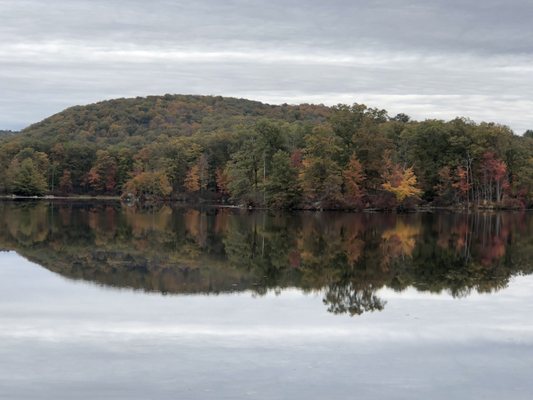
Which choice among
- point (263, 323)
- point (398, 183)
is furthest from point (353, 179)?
point (263, 323)

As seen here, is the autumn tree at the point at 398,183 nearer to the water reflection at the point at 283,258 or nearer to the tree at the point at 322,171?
the tree at the point at 322,171

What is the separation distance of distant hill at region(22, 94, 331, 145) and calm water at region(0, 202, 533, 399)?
107 metres

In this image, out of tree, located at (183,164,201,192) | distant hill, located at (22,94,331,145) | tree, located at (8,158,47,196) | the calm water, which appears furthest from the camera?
distant hill, located at (22,94,331,145)

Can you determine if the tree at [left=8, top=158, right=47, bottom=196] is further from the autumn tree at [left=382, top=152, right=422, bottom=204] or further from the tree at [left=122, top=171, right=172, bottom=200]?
the autumn tree at [left=382, top=152, right=422, bottom=204]

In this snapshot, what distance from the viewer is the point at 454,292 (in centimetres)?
1852

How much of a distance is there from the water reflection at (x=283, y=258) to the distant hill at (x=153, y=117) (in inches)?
3706

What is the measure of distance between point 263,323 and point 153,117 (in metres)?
141

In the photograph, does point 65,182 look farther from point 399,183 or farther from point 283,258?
point 283,258

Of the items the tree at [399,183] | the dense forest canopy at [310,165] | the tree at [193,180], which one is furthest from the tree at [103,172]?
the tree at [399,183]

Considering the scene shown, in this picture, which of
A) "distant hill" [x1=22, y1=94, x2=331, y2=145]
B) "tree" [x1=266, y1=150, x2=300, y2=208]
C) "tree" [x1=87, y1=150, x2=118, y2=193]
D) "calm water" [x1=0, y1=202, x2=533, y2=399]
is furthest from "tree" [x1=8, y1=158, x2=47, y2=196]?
"calm water" [x1=0, y1=202, x2=533, y2=399]

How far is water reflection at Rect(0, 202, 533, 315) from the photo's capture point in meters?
19.4

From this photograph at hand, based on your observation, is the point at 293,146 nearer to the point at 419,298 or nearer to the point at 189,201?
the point at 189,201

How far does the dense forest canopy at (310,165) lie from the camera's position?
69875 millimetres

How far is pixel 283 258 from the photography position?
83.9 feet
